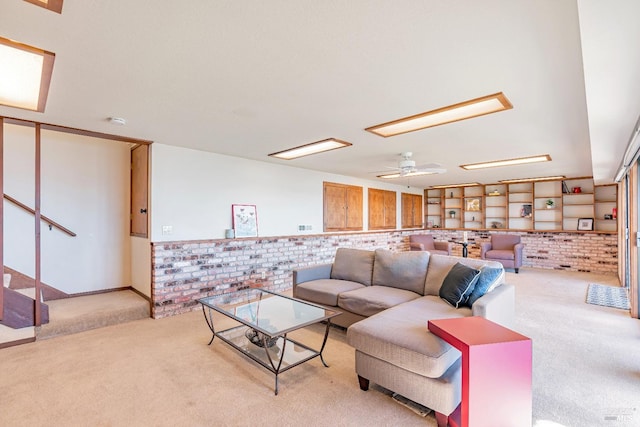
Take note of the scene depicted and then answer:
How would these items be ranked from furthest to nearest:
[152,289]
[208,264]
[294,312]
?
1. [208,264]
2. [152,289]
3. [294,312]

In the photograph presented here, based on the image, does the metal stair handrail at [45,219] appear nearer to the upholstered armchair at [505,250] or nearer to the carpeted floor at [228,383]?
the carpeted floor at [228,383]

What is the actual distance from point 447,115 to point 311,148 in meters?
1.91

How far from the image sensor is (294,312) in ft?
9.53

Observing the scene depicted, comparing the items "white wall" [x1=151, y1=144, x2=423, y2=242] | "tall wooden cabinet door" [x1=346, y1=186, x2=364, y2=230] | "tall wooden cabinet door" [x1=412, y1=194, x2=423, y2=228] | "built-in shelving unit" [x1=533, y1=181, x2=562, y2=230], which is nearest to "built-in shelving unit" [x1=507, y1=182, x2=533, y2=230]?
"built-in shelving unit" [x1=533, y1=181, x2=562, y2=230]

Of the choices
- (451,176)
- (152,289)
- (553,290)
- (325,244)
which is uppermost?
(451,176)

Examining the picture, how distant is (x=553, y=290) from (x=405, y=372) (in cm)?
491

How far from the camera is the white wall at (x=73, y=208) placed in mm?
3998

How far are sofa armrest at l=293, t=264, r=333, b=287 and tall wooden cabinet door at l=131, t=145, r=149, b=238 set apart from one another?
2164 millimetres

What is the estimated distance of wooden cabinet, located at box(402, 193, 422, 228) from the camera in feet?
28.8

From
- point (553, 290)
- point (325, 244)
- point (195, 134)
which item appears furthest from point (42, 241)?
point (553, 290)

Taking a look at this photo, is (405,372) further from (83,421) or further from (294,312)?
(83,421)

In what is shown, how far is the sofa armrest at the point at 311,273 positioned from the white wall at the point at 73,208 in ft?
9.42

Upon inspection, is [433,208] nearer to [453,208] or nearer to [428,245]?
[453,208]

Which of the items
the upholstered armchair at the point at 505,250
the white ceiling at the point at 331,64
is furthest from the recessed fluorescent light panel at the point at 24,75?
the upholstered armchair at the point at 505,250
